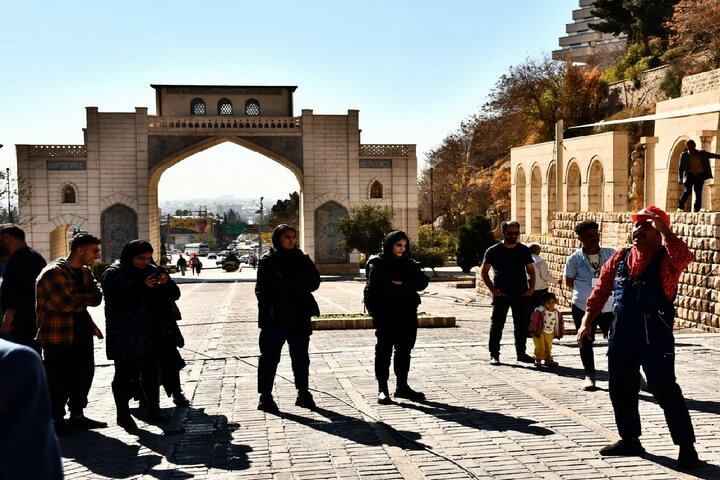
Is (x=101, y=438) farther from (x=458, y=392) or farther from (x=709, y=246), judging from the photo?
(x=709, y=246)

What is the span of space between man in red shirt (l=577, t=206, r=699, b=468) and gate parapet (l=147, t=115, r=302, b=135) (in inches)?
1380

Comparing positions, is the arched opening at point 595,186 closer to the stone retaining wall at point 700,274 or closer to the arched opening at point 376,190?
the stone retaining wall at point 700,274

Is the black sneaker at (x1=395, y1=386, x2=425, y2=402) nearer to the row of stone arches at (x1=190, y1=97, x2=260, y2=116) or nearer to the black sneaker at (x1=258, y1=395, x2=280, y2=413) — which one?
the black sneaker at (x1=258, y1=395, x2=280, y2=413)

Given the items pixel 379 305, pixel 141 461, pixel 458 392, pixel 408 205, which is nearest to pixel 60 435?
pixel 141 461

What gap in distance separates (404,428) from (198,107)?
121ft

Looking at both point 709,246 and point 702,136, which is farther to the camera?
point 702,136

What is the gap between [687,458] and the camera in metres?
4.81

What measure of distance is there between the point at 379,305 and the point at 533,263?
228 centimetres

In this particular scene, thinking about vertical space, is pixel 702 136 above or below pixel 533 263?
above

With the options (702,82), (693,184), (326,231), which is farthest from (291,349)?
(326,231)

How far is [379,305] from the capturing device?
689 cm

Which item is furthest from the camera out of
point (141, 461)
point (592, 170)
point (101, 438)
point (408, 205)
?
point (408, 205)

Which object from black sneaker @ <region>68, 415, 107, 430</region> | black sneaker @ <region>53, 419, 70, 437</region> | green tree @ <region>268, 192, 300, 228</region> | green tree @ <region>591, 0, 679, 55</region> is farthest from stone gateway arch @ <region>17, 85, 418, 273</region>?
black sneaker @ <region>53, 419, 70, 437</region>

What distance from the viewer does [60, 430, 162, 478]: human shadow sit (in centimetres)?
504
